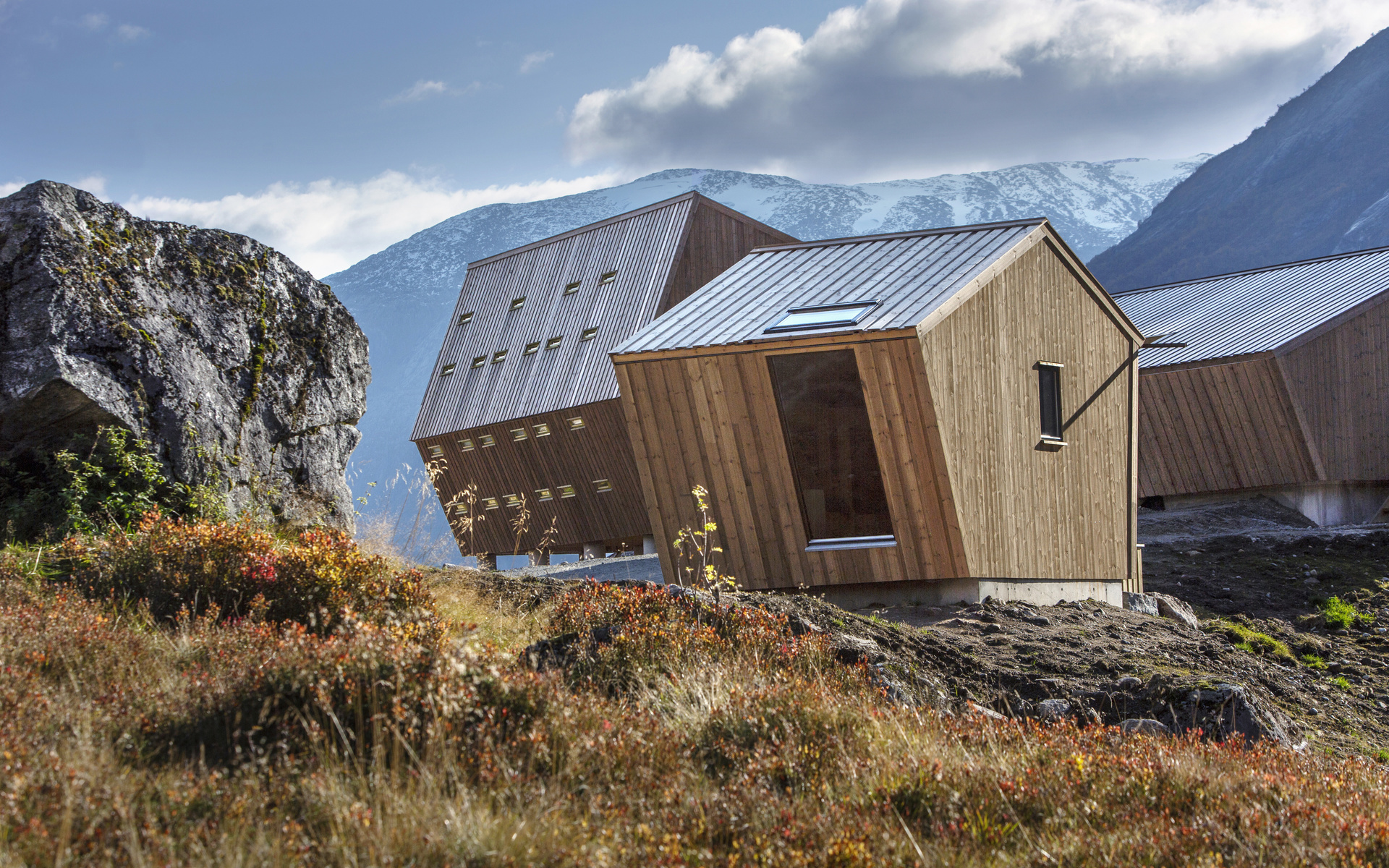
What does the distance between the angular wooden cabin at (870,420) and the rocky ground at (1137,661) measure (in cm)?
64

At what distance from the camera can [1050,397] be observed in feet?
41.7

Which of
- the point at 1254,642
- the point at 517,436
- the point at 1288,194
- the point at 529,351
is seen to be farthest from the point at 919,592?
the point at 1288,194

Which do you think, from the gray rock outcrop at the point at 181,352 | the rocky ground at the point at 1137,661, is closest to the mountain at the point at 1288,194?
the rocky ground at the point at 1137,661

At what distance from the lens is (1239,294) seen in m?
25.5

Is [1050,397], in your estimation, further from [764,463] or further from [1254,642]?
[764,463]

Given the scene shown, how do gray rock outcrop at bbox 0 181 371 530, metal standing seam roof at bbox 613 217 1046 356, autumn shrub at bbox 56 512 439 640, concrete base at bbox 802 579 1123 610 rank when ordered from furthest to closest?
1. concrete base at bbox 802 579 1123 610
2. metal standing seam roof at bbox 613 217 1046 356
3. gray rock outcrop at bbox 0 181 371 530
4. autumn shrub at bbox 56 512 439 640

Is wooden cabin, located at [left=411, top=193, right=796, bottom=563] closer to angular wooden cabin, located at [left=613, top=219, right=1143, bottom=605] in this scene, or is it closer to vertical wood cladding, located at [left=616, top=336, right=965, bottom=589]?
angular wooden cabin, located at [left=613, top=219, right=1143, bottom=605]

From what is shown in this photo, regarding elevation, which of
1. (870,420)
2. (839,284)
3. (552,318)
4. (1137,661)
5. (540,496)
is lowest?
(1137,661)

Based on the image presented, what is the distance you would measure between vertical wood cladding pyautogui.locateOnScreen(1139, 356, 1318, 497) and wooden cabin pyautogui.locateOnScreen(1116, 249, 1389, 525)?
0.02m

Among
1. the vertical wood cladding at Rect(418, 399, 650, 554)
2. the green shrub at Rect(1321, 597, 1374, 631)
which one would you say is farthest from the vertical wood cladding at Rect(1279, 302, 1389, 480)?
the vertical wood cladding at Rect(418, 399, 650, 554)

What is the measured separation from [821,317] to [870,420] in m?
1.22

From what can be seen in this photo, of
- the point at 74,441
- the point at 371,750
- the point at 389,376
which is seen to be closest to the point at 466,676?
the point at 371,750

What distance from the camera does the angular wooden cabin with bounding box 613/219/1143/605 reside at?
10719 mm

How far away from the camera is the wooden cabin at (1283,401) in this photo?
72.4 feet
